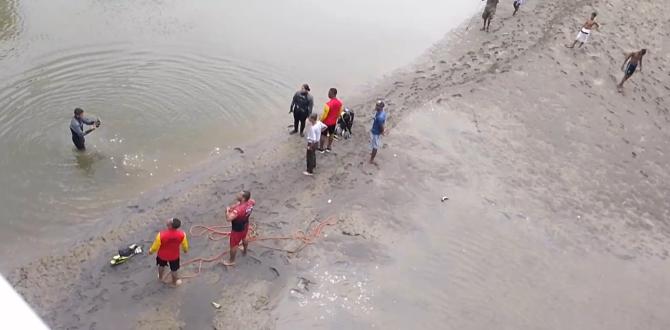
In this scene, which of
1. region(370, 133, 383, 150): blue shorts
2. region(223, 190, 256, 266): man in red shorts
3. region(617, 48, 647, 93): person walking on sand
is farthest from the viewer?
region(617, 48, 647, 93): person walking on sand

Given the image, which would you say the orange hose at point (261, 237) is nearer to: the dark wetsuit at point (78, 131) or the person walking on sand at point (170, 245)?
the person walking on sand at point (170, 245)

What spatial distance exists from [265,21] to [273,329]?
13.8 meters

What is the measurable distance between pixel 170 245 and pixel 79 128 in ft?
17.2

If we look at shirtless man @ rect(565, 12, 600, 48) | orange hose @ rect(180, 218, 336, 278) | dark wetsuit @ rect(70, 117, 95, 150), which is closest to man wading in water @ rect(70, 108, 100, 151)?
dark wetsuit @ rect(70, 117, 95, 150)

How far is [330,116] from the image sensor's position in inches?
545

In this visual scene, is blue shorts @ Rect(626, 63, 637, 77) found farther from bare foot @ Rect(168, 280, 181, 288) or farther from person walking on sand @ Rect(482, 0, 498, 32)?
bare foot @ Rect(168, 280, 181, 288)

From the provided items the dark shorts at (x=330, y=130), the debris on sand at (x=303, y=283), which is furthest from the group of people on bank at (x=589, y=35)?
the debris on sand at (x=303, y=283)

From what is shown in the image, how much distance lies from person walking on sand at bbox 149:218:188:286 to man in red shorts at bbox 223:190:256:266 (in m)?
0.91

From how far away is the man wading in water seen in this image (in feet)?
42.4

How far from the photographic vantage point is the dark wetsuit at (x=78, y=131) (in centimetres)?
1296

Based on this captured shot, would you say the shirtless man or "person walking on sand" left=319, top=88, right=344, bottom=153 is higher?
the shirtless man

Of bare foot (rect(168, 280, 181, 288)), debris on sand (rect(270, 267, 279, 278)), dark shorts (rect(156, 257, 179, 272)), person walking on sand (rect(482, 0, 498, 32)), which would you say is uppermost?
person walking on sand (rect(482, 0, 498, 32))

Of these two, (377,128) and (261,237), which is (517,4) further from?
(261,237)

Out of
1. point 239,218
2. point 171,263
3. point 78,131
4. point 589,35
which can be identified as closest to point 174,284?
point 171,263
